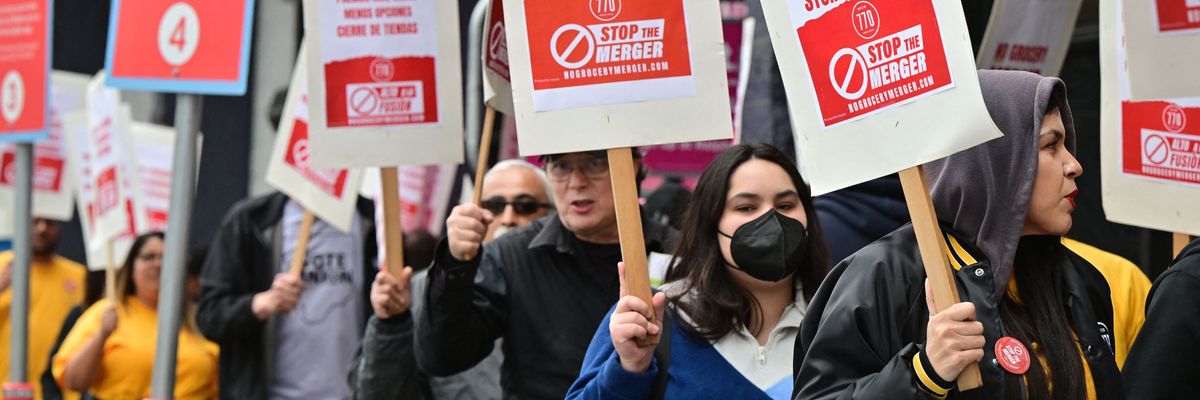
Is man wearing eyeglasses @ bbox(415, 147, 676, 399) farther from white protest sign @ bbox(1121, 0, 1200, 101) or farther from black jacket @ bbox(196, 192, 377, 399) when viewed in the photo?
black jacket @ bbox(196, 192, 377, 399)

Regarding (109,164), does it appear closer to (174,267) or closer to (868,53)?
(174,267)

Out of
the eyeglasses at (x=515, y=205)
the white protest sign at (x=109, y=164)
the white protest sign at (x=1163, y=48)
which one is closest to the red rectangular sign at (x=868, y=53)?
the white protest sign at (x=1163, y=48)

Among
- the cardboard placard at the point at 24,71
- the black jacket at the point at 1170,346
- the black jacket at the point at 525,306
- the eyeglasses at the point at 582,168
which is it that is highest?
the cardboard placard at the point at 24,71

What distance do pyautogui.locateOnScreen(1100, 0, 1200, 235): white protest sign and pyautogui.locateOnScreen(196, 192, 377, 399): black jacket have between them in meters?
3.26

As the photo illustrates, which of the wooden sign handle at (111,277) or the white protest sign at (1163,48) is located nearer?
the white protest sign at (1163,48)

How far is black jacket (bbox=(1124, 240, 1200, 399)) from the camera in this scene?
3.31 meters

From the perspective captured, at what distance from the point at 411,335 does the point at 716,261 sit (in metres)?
1.49

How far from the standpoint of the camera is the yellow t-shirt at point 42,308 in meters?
8.45

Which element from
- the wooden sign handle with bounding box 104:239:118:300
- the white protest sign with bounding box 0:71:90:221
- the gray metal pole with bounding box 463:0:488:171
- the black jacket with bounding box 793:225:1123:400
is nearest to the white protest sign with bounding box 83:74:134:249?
the wooden sign handle with bounding box 104:239:118:300

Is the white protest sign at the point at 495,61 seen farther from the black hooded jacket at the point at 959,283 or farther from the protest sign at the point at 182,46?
the black hooded jacket at the point at 959,283

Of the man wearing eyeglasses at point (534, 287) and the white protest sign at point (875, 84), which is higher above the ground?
the white protest sign at point (875, 84)

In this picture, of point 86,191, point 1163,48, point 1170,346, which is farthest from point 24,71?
point 1170,346

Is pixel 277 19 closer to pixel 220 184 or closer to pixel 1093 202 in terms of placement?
pixel 220 184

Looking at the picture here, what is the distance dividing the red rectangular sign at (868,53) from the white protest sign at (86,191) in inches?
194
